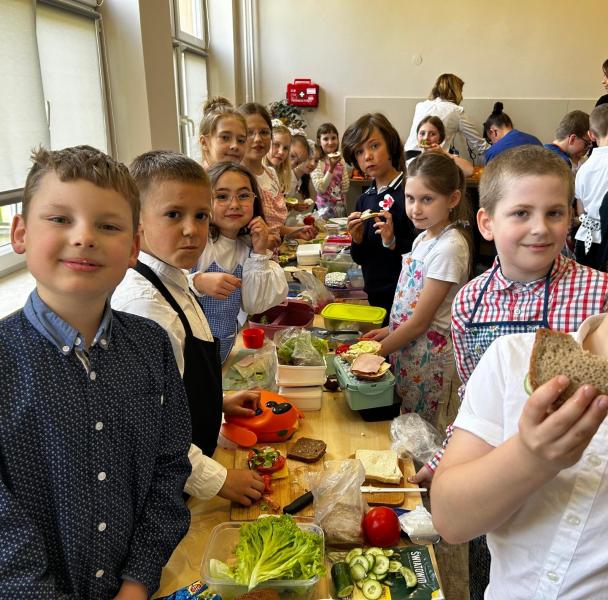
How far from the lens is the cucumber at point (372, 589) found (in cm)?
103

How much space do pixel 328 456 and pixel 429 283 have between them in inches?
33.4

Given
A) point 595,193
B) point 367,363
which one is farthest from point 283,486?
point 595,193

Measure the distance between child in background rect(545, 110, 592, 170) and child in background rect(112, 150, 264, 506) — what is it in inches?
162

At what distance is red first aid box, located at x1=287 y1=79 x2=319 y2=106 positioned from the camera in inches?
280

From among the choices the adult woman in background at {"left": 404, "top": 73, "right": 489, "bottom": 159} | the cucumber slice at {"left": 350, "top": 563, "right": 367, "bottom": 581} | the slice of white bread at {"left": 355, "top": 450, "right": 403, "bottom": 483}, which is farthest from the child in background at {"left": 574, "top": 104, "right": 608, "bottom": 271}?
the cucumber slice at {"left": 350, "top": 563, "right": 367, "bottom": 581}

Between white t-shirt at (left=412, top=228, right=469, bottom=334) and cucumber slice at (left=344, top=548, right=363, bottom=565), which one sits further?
white t-shirt at (left=412, top=228, right=469, bottom=334)

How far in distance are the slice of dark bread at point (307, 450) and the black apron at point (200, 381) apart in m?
0.22

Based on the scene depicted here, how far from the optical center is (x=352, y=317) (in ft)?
7.43

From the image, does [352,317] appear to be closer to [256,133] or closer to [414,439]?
[414,439]

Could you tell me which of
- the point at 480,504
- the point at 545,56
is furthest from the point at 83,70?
the point at 545,56

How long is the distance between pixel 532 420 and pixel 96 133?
8.64 feet

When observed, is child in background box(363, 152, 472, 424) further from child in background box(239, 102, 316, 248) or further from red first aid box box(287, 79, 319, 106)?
red first aid box box(287, 79, 319, 106)

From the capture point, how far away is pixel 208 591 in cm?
102

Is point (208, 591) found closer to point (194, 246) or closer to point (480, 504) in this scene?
point (480, 504)
